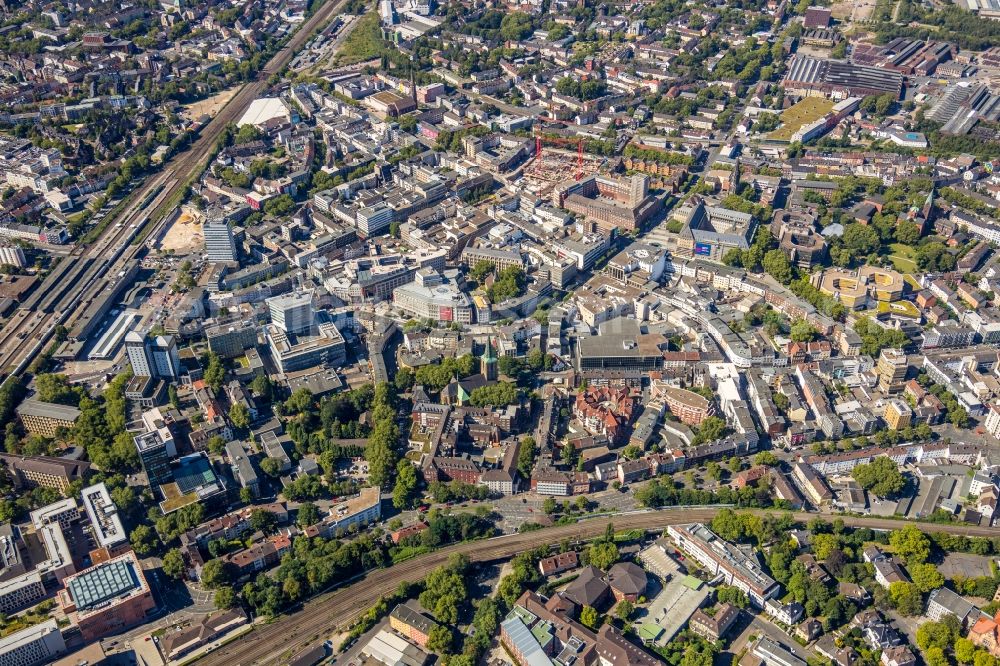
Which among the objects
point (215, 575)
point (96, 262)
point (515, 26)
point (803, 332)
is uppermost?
point (515, 26)

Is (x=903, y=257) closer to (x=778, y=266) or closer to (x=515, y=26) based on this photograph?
(x=778, y=266)

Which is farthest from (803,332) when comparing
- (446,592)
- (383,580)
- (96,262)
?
(96,262)

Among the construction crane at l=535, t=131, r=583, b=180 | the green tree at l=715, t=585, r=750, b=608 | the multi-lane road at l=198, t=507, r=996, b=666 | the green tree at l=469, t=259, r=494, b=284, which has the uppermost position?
the construction crane at l=535, t=131, r=583, b=180

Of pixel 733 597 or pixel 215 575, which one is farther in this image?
pixel 215 575

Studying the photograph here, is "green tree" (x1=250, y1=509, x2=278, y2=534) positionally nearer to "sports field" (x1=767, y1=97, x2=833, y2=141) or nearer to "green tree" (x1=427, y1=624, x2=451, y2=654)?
"green tree" (x1=427, y1=624, x2=451, y2=654)

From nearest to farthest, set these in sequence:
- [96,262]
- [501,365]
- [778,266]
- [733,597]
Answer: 1. [733,597]
2. [501,365]
3. [778,266]
4. [96,262]

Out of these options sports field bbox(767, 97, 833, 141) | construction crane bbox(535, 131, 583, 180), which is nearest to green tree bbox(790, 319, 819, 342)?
construction crane bbox(535, 131, 583, 180)

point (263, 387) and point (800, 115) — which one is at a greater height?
point (800, 115)
